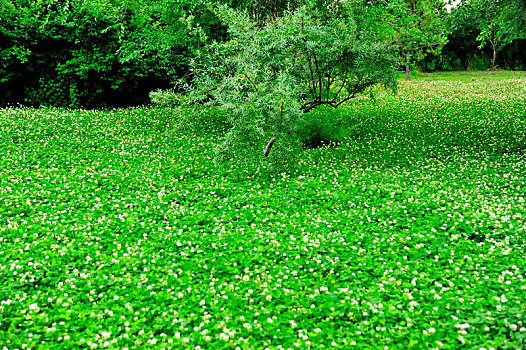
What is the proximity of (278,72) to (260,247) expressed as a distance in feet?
20.2

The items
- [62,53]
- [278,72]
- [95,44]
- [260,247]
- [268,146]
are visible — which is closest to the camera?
[260,247]

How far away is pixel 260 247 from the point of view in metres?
6.58

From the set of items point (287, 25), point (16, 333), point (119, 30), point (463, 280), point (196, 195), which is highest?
point (119, 30)

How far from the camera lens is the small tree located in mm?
9547

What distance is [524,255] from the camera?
20.0ft

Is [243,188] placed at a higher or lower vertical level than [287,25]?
lower

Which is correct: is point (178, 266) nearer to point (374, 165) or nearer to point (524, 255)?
point (524, 255)

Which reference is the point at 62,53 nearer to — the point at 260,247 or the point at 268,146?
the point at 268,146

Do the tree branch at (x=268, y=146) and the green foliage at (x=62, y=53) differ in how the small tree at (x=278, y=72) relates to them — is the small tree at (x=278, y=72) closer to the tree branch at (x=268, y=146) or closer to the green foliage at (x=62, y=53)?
the tree branch at (x=268, y=146)

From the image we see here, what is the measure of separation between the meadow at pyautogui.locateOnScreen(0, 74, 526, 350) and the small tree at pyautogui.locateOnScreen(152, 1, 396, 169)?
3.64 feet

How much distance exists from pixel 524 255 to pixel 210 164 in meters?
7.75

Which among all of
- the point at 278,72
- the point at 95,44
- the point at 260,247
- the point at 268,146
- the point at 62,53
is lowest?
the point at 260,247

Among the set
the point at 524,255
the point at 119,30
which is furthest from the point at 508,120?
the point at 119,30

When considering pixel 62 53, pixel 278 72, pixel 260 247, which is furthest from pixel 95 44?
pixel 260 247
